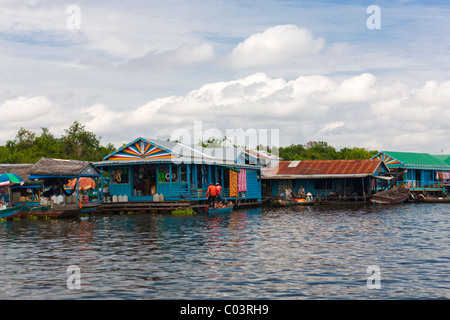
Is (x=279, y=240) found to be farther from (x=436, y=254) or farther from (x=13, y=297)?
(x=13, y=297)

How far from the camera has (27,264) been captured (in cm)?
1669

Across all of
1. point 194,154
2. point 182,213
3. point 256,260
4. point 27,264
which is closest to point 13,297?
point 27,264

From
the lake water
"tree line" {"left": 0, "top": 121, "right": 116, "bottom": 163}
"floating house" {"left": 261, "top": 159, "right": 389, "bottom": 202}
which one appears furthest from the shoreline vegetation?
the lake water

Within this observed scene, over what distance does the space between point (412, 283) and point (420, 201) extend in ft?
157

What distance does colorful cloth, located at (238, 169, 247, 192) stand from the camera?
162ft

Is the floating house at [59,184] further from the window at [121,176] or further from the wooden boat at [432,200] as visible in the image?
the wooden boat at [432,200]

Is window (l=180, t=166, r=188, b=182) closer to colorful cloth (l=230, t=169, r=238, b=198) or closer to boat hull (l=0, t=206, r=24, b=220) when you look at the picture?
colorful cloth (l=230, t=169, r=238, b=198)

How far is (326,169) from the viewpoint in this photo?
57062 millimetres

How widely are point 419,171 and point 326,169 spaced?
18244mm

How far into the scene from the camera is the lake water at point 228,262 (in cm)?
1276

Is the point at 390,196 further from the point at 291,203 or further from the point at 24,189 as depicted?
the point at 24,189

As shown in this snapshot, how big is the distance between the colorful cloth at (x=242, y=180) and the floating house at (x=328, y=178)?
7576mm

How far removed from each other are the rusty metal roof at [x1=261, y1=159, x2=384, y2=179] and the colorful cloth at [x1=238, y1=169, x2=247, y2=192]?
758cm
